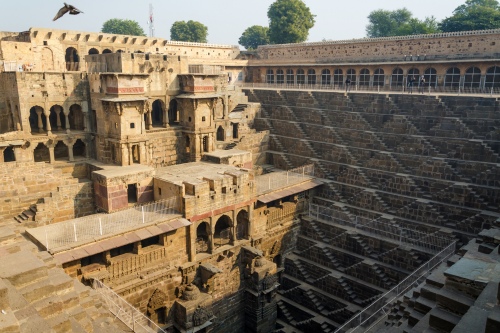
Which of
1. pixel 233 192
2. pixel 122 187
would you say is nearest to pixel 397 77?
pixel 233 192

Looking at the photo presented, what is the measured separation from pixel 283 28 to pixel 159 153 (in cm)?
3682

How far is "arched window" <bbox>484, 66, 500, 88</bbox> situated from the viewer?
27578 mm

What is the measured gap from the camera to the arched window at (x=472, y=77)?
28469 millimetres

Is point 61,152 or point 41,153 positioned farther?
point 61,152

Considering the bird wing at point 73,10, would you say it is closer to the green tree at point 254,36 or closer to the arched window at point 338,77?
the arched window at point 338,77

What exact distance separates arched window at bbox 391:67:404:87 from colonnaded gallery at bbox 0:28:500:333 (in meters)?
3.63

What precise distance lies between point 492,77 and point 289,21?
32.4 meters

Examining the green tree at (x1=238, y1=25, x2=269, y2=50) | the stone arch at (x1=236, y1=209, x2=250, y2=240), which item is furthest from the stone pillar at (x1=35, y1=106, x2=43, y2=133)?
the green tree at (x1=238, y1=25, x2=269, y2=50)

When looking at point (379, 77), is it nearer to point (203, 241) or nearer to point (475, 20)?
point (475, 20)

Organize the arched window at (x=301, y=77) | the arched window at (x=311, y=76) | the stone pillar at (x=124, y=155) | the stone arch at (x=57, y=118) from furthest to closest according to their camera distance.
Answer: the arched window at (x=301, y=77) → the arched window at (x=311, y=76) → the stone arch at (x=57, y=118) → the stone pillar at (x=124, y=155)

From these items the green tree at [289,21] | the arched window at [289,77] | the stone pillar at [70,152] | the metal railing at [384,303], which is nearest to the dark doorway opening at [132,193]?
the stone pillar at [70,152]

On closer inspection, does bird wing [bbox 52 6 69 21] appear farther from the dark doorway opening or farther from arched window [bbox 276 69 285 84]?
arched window [bbox 276 69 285 84]

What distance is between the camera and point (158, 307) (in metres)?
18.1

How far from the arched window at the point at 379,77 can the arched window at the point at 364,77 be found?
631 millimetres
